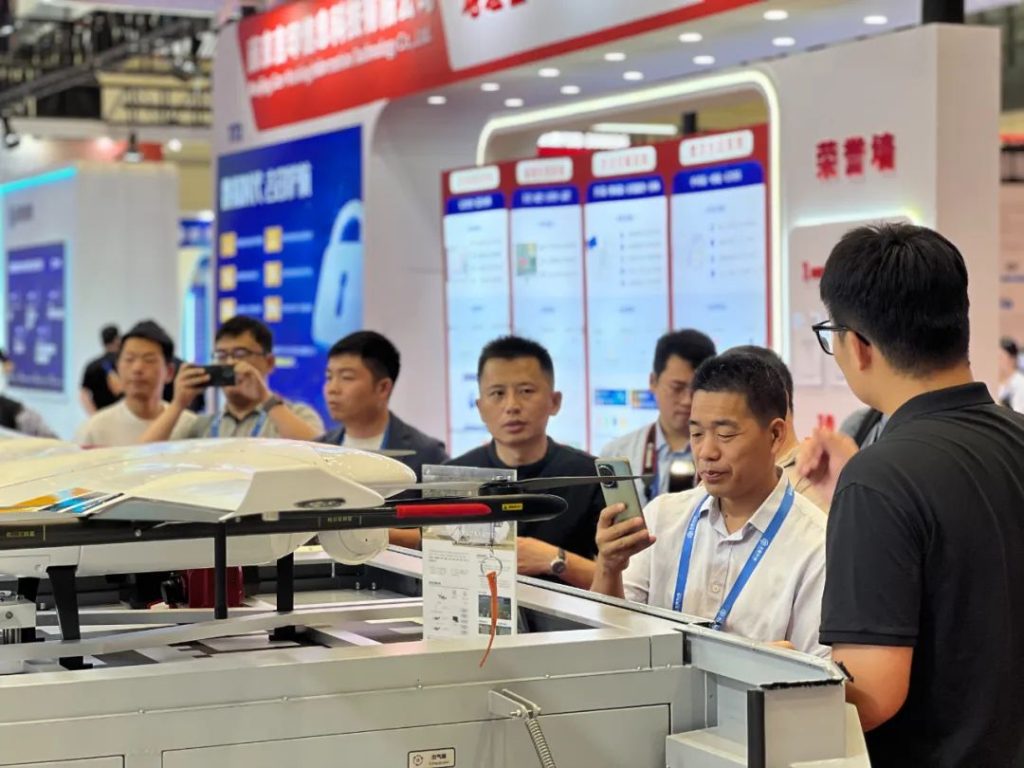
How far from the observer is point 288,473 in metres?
1.68

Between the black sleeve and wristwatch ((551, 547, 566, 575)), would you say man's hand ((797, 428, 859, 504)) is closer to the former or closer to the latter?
wristwatch ((551, 547, 566, 575))

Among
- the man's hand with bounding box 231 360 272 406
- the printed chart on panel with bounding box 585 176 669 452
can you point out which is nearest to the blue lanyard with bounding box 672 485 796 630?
the man's hand with bounding box 231 360 272 406

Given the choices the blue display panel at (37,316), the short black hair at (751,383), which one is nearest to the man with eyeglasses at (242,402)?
the short black hair at (751,383)

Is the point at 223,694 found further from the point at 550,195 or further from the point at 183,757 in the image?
the point at 550,195

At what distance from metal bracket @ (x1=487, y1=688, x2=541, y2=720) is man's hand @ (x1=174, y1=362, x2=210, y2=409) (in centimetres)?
389

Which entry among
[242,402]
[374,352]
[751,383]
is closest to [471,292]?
[242,402]

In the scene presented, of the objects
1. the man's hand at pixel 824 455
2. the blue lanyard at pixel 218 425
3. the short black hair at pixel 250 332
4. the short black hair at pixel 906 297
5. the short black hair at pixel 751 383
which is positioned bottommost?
the blue lanyard at pixel 218 425

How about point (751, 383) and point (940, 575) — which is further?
point (751, 383)

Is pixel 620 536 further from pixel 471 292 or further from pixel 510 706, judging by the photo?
pixel 471 292

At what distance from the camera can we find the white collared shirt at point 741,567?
8.38 ft

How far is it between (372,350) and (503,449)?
1189 millimetres

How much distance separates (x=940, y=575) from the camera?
199 cm

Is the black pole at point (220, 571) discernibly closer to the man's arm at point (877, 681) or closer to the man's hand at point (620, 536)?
the man's hand at point (620, 536)

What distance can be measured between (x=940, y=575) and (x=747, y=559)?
27.3 inches
